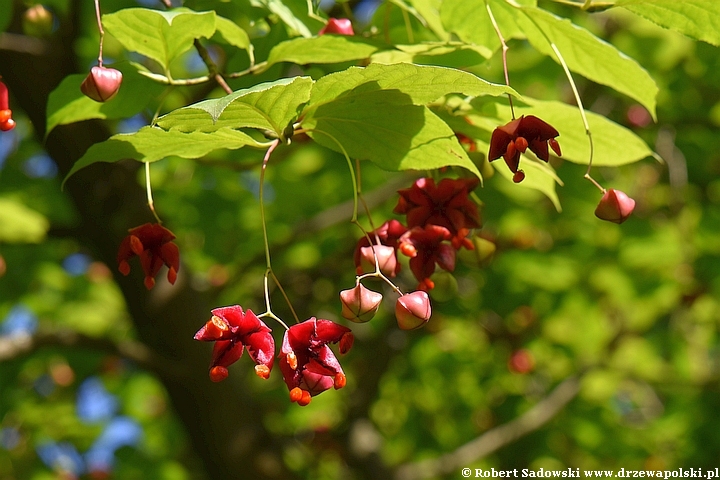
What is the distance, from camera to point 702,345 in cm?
582

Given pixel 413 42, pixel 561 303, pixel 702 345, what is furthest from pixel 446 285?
pixel 702 345

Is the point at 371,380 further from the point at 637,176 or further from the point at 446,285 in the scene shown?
the point at 446,285

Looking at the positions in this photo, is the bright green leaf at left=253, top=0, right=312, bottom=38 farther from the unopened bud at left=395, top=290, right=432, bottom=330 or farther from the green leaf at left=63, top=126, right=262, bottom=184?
the unopened bud at left=395, top=290, right=432, bottom=330

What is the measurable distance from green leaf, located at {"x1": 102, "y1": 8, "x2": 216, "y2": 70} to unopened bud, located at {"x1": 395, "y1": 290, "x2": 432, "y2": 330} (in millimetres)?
623

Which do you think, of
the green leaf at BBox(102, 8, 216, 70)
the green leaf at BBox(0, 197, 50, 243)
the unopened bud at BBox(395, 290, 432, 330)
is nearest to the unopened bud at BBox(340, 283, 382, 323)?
the unopened bud at BBox(395, 290, 432, 330)

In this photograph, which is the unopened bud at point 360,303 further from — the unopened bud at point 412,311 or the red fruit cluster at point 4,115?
the red fruit cluster at point 4,115

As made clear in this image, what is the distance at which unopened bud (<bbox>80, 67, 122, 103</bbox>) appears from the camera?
139cm

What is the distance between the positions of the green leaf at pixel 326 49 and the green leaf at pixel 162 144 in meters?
0.22

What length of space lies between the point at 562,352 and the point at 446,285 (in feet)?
11.4

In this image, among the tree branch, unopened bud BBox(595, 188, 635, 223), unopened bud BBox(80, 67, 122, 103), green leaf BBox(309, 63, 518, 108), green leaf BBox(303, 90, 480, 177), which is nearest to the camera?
green leaf BBox(309, 63, 518, 108)

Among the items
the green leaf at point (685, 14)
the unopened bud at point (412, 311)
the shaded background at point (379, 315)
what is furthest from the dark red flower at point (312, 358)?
the shaded background at point (379, 315)

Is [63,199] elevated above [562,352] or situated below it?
above

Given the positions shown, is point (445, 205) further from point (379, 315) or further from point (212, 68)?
point (379, 315)

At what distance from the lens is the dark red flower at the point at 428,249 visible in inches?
62.6
